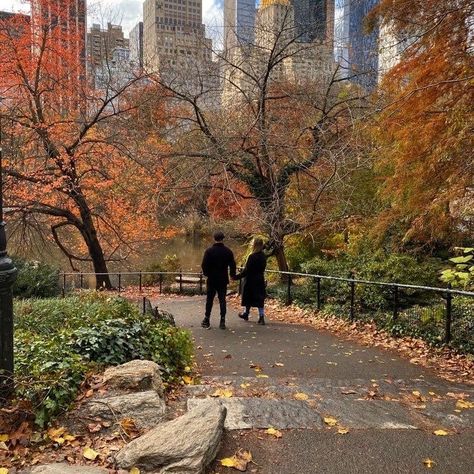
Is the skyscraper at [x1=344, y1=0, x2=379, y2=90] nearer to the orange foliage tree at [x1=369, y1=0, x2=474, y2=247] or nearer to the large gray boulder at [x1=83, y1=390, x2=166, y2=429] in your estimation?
the orange foliage tree at [x1=369, y1=0, x2=474, y2=247]

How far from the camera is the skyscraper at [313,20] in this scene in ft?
44.2

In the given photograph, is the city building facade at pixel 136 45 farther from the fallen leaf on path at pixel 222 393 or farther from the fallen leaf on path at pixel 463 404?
the fallen leaf on path at pixel 463 404

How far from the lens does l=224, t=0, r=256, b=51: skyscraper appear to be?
13.7m

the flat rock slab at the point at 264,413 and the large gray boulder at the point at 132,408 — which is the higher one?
the large gray boulder at the point at 132,408

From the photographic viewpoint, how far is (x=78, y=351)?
179 inches

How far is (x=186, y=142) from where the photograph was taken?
14641mm

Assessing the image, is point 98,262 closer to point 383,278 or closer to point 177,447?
point 383,278

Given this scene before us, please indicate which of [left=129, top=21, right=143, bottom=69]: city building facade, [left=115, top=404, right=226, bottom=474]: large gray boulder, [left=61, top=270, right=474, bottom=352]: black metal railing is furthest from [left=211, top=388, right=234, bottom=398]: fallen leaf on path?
[left=129, top=21, right=143, bottom=69]: city building facade

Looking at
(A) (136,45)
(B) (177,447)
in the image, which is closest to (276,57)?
(A) (136,45)

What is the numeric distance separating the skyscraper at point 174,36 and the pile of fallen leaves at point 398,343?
8.00 meters

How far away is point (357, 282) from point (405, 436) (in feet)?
19.7

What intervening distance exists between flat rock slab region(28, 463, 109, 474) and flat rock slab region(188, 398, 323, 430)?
85cm

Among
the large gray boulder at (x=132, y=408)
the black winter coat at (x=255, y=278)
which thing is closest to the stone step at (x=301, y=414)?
the large gray boulder at (x=132, y=408)

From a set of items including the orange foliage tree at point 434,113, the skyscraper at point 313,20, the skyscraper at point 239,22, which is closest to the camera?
the orange foliage tree at point 434,113
